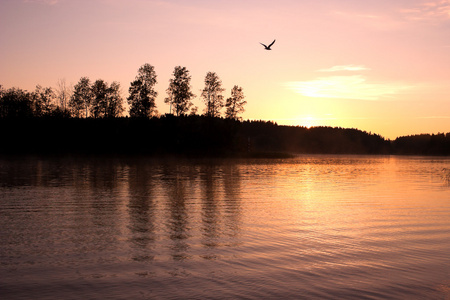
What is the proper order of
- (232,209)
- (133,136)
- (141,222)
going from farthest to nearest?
(133,136), (232,209), (141,222)

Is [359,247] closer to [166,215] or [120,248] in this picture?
[120,248]

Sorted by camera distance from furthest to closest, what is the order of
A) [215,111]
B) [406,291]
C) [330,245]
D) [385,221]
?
[215,111] < [385,221] < [330,245] < [406,291]

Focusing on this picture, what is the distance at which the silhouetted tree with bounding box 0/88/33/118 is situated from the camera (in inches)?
4491

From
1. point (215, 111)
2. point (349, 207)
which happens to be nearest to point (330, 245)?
point (349, 207)

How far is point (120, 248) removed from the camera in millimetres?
11828

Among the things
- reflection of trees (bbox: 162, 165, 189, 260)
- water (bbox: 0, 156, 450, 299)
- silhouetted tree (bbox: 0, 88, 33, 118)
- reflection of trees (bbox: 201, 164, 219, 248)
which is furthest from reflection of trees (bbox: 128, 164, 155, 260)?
silhouetted tree (bbox: 0, 88, 33, 118)

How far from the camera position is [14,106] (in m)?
115

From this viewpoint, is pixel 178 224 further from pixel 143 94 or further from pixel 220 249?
pixel 143 94

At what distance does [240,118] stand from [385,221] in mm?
98991

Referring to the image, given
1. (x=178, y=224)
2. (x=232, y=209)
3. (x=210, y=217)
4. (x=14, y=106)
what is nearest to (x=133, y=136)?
(x=14, y=106)

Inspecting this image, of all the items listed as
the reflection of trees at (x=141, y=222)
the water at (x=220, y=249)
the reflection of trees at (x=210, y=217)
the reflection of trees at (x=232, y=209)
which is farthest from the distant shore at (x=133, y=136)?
the water at (x=220, y=249)

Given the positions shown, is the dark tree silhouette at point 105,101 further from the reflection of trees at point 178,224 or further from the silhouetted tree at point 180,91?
the reflection of trees at point 178,224

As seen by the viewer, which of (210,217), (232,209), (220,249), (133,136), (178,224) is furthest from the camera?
(133,136)

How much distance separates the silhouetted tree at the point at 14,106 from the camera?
114062 mm
